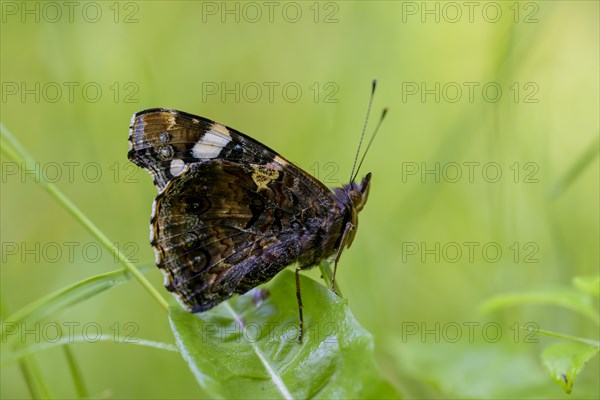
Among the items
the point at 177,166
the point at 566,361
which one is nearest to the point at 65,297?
the point at 177,166

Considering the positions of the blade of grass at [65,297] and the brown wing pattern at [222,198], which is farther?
the brown wing pattern at [222,198]

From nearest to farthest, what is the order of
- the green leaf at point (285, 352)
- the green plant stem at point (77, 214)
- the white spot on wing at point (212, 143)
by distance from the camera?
1. the green leaf at point (285, 352)
2. the green plant stem at point (77, 214)
3. the white spot on wing at point (212, 143)

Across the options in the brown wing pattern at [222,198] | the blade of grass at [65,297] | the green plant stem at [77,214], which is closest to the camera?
the blade of grass at [65,297]

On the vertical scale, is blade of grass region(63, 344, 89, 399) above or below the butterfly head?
below

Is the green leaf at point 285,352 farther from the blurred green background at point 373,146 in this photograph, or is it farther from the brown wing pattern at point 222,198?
→ the blurred green background at point 373,146

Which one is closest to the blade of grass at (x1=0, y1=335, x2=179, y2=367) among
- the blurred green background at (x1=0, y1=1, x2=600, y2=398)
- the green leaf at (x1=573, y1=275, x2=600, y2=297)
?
the green leaf at (x1=573, y1=275, x2=600, y2=297)

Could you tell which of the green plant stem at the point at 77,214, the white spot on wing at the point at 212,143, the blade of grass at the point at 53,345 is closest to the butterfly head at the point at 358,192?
the white spot on wing at the point at 212,143

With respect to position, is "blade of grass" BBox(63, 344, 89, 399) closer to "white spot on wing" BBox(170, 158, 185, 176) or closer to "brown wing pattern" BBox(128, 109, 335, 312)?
"brown wing pattern" BBox(128, 109, 335, 312)

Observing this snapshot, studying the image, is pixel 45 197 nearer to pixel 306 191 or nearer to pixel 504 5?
pixel 306 191
